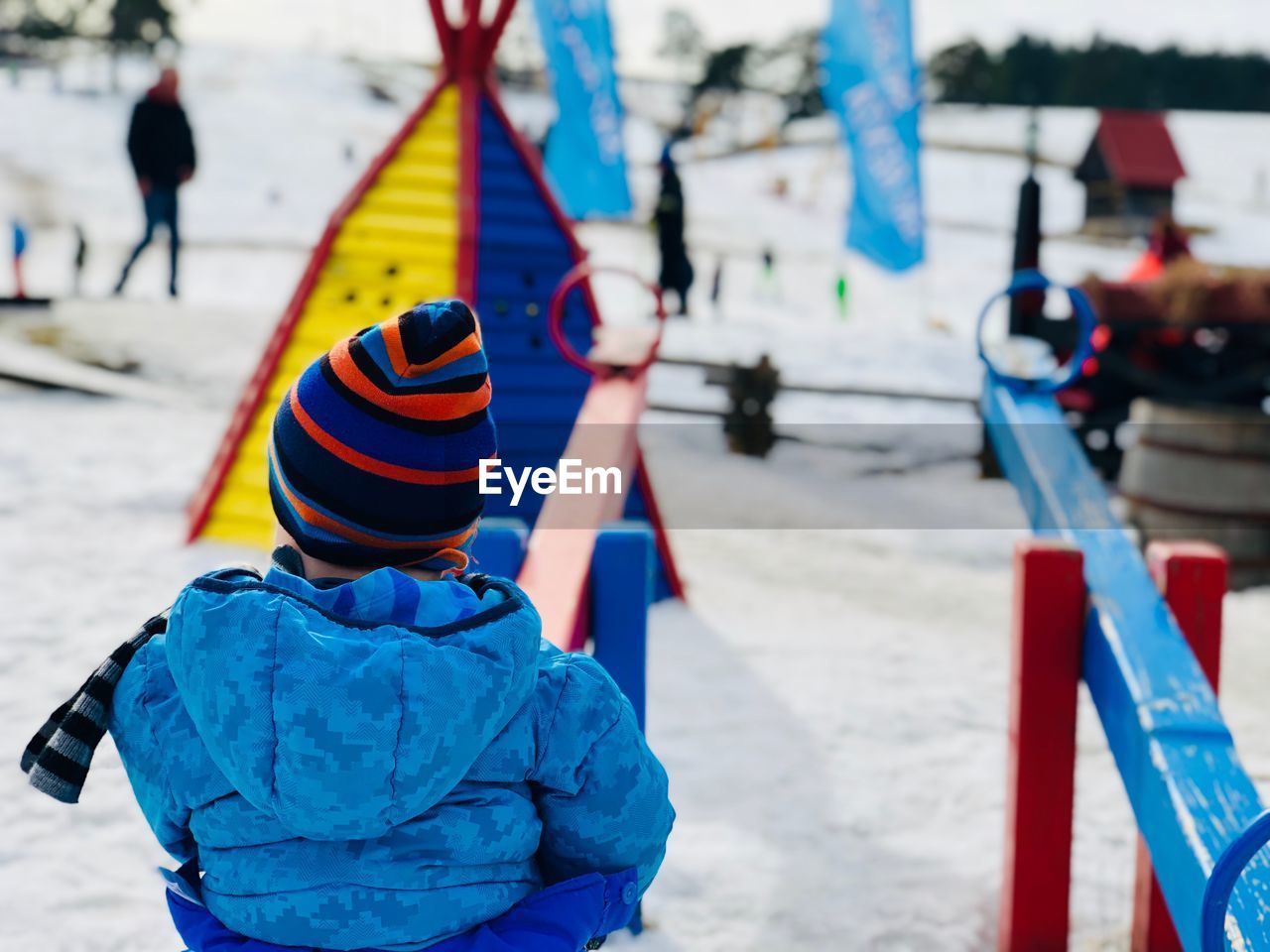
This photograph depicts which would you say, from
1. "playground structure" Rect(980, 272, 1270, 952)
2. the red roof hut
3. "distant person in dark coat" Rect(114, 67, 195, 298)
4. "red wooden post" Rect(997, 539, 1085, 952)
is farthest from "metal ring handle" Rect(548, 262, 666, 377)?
the red roof hut

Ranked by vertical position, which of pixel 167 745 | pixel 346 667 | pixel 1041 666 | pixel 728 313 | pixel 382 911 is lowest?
pixel 728 313

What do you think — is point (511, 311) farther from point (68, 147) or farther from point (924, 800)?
point (68, 147)

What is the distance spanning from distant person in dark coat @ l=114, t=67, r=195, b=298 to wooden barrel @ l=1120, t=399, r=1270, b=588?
618 cm

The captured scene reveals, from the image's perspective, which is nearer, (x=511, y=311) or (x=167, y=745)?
(x=167, y=745)

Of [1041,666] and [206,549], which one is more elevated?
[1041,666]

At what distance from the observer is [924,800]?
10.3 ft

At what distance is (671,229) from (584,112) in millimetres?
1522

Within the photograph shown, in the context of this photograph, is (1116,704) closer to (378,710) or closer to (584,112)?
(378,710)

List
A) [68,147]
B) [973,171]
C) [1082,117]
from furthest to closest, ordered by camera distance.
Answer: [1082,117] → [973,171] → [68,147]

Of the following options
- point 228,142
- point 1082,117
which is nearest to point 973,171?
point 1082,117

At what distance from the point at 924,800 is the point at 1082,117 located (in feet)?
170

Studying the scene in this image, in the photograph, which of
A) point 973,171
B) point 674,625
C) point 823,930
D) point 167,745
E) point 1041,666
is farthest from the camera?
point 973,171

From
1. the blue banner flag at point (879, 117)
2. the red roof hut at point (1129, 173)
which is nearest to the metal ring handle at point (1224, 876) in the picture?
the blue banner flag at point (879, 117)

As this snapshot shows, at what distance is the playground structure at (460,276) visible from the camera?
15.1 ft
